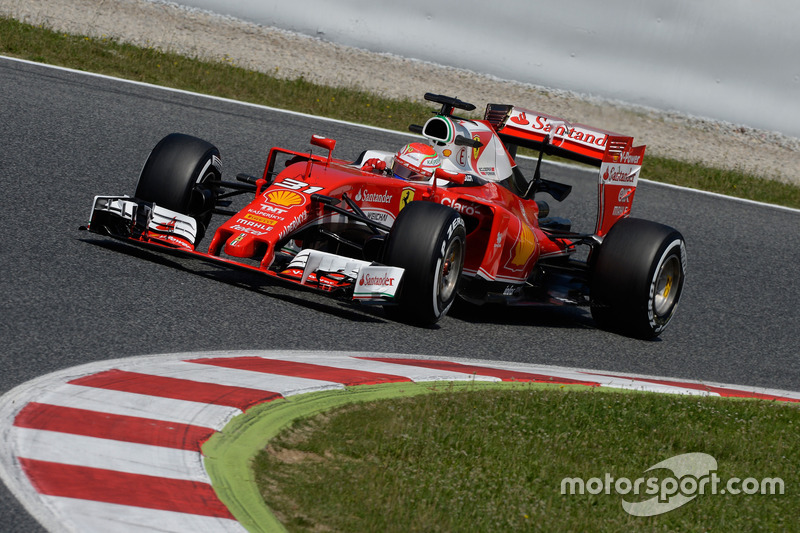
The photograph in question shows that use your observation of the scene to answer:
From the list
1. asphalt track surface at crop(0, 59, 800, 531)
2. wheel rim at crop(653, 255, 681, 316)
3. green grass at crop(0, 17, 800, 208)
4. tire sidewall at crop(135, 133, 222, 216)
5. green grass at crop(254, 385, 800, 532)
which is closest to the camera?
green grass at crop(254, 385, 800, 532)

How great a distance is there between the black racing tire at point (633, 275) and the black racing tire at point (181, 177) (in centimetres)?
283

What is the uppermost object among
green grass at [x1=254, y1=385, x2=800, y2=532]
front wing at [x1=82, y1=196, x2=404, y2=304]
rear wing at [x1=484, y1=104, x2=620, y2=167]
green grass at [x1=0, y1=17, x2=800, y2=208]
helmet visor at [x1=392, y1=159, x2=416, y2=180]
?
rear wing at [x1=484, y1=104, x2=620, y2=167]

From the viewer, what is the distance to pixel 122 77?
1191 centimetres

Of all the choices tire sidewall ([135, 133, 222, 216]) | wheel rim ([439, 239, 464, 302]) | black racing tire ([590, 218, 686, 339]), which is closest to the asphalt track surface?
black racing tire ([590, 218, 686, 339])

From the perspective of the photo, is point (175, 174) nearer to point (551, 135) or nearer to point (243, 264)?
point (243, 264)

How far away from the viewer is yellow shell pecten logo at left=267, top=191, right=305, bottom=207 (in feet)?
21.6

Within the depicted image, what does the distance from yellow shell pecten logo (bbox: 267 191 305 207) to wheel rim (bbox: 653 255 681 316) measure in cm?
288

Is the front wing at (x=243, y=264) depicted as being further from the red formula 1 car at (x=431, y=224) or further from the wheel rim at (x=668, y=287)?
the wheel rim at (x=668, y=287)

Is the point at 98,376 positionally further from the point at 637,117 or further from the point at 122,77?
the point at 637,117

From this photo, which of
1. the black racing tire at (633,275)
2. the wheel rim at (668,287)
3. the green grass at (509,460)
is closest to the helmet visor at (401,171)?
the black racing tire at (633,275)

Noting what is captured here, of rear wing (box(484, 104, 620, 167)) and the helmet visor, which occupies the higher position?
rear wing (box(484, 104, 620, 167))

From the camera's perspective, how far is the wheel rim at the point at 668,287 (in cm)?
791

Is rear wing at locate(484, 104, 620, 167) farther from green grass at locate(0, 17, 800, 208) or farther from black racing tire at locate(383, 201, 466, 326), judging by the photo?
green grass at locate(0, 17, 800, 208)

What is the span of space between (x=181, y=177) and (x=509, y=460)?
137 inches
